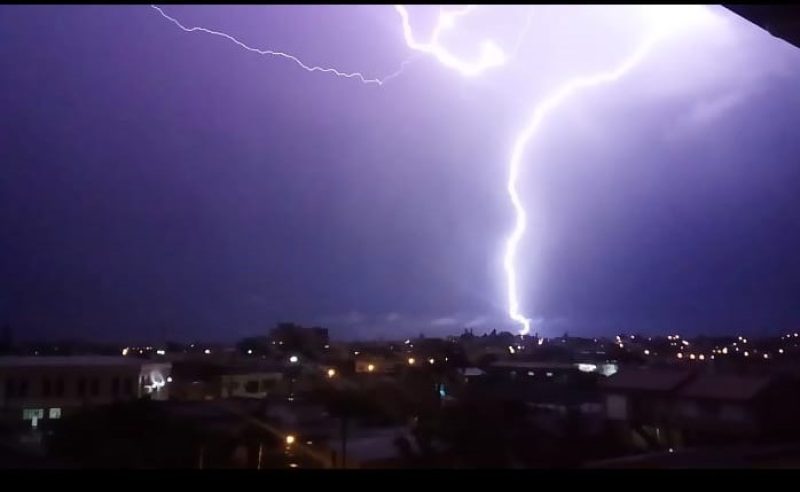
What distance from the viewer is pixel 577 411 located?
12.9 ft

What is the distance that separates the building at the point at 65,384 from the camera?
3736mm

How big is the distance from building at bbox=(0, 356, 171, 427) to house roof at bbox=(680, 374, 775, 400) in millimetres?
3205

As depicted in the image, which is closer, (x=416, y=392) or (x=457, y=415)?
(x=457, y=415)

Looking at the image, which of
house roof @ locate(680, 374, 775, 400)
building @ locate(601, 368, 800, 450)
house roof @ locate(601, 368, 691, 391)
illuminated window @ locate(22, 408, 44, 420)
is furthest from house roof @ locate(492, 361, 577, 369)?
illuminated window @ locate(22, 408, 44, 420)

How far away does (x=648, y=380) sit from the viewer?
4445 millimetres

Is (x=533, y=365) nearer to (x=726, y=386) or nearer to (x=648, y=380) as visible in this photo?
(x=648, y=380)

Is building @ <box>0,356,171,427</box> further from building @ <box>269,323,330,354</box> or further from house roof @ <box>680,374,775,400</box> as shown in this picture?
house roof @ <box>680,374,775,400</box>

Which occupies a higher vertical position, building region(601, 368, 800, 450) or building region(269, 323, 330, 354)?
building region(269, 323, 330, 354)

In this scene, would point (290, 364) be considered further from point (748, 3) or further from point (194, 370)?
point (748, 3)

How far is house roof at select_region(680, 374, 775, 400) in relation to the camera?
3830 mm

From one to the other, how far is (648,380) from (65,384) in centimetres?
377

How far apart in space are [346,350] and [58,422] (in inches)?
176

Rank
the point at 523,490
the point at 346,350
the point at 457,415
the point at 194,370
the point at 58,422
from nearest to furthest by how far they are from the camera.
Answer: the point at 523,490
the point at 58,422
the point at 457,415
the point at 194,370
the point at 346,350

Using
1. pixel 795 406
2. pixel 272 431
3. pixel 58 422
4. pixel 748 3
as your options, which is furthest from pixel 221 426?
pixel 795 406
